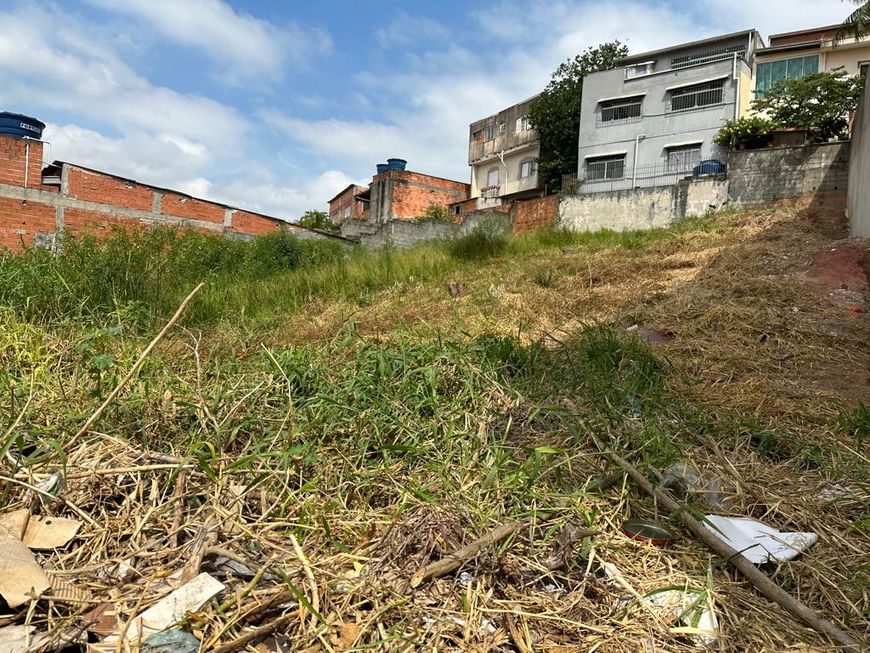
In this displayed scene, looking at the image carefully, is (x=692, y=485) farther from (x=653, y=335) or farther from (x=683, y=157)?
(x=683, y=157)

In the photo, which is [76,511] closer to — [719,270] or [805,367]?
[805,367]

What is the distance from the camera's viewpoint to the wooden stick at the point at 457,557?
133 cm

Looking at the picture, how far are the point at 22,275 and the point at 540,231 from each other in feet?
29.5

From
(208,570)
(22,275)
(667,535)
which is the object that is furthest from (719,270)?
(22,275)

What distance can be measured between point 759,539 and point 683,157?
19.0m

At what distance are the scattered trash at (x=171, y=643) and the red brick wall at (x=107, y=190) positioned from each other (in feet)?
47.3

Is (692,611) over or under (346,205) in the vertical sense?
under

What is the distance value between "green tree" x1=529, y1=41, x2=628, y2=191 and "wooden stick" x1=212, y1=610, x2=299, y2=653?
73.0 feet

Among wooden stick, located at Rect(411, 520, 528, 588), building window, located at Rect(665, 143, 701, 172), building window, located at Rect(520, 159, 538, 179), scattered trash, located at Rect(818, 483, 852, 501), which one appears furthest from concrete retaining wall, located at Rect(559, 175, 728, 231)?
wooden stick, located at Rect(411, 520, 528, 588)

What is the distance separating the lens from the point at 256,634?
1.16 metres

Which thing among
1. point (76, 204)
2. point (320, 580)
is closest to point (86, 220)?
point (76, 204)

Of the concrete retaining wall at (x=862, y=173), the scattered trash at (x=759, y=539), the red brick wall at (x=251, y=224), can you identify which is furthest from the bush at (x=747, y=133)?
the scattered trash at (x=759, y=539)

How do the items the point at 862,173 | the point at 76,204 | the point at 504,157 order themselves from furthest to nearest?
the point at 504,157
the point at 76,204
the point at 862,173

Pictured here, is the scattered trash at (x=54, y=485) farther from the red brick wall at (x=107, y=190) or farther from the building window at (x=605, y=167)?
the building window at (x=605, y=167)
